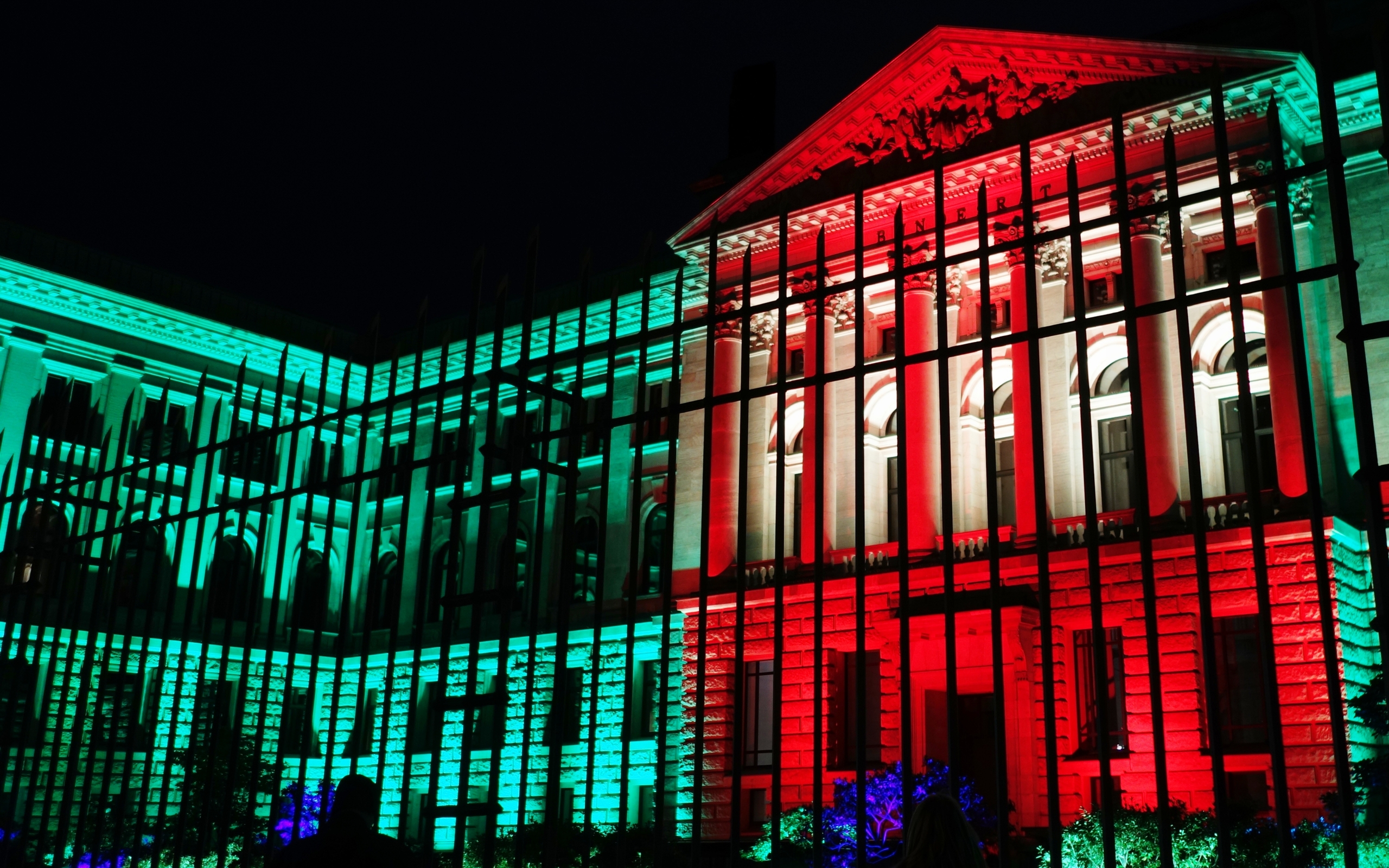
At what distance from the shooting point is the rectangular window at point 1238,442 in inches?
1035

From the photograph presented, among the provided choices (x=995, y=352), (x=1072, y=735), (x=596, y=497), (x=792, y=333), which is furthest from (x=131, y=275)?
(x=1072, y=735)

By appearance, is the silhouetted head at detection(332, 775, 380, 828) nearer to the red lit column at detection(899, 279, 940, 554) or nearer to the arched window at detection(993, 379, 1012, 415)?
the red lit column at detection(899, 279, 940, 554)

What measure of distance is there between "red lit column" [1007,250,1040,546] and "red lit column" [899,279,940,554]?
2238 mm

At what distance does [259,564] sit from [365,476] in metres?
1.50

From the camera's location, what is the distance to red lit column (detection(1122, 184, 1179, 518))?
80.2ft

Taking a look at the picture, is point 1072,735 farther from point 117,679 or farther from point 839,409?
point 117,679

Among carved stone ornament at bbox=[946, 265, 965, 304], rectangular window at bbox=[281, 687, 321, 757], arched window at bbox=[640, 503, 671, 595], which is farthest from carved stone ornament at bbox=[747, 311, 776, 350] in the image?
rectangular window at bbox=[281, 687, 321, 757]

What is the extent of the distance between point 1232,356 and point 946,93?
308 inches

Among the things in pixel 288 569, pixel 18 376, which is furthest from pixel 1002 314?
pixel 18 376

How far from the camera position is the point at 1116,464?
28031 mm

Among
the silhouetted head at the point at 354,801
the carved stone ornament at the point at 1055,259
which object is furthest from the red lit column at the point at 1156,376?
the silhouetted head at the point at 354,801

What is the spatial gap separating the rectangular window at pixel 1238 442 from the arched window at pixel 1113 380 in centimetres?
218

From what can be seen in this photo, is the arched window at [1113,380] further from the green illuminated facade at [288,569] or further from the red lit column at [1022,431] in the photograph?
the green illuminated facade at [288,569]

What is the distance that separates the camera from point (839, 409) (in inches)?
1132
